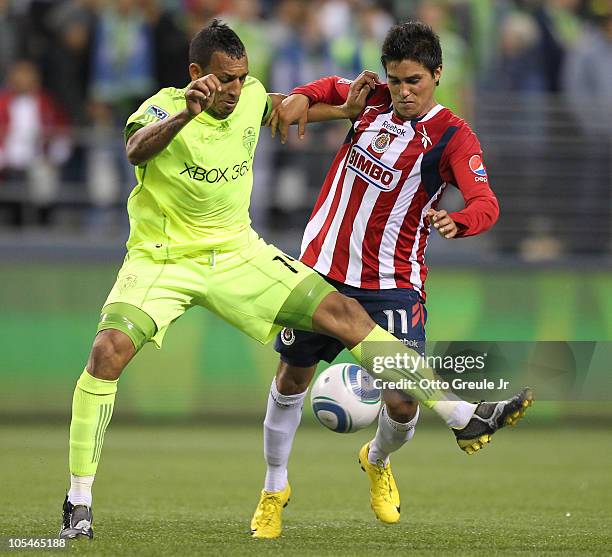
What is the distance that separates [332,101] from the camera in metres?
7.35

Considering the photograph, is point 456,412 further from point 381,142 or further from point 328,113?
point 328,113

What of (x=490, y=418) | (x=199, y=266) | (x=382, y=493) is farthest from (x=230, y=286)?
(x=382, y=493)

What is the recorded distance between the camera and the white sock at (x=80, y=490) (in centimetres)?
627

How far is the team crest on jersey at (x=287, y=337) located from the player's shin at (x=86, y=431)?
4.05 feet

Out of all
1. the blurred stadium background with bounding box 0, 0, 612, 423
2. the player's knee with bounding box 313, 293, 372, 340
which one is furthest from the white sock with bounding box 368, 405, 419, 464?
the blurred stadium background with bounding box 0, 0, 612, 423

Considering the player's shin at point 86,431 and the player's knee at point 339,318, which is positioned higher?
the player's knee at point 339,318

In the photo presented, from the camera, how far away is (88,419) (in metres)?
6.29

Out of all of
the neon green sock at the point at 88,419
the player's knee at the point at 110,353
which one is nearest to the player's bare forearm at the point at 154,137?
the player's knee at the point at 110,353

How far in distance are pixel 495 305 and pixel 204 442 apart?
3187 millimetres

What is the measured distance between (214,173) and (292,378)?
4.29 ft

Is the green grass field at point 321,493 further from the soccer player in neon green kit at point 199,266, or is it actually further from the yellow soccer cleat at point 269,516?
the soccer player in neon green kit at point 199,266

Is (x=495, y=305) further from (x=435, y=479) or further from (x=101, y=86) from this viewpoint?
(x=101, y=86)

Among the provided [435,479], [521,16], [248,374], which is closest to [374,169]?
[435,479]

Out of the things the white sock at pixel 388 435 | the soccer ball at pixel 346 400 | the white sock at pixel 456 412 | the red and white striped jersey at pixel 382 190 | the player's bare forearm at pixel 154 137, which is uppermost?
the player's bare forearm at pixel 154 137
